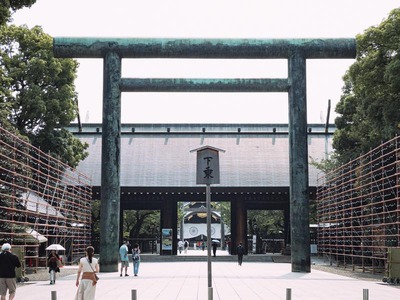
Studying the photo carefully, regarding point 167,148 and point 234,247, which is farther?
point 167,148

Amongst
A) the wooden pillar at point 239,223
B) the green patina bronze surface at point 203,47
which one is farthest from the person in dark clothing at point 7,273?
the wooden pillar at point 239,223

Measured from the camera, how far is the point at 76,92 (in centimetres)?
3750

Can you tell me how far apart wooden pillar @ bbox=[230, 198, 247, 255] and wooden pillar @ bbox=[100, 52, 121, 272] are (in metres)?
17.8

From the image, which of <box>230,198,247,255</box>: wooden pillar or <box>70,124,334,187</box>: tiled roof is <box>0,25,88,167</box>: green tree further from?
<box>230,198,247,255</box>: wooden pillar

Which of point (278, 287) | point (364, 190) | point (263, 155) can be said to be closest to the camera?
point (278, 287)

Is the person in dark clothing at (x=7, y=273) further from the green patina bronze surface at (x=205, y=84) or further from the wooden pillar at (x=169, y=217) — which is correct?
the wooden pillar at (x=169, y=217)

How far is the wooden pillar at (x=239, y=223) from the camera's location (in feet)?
144

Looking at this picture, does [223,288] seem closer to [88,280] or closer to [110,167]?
[88,280]

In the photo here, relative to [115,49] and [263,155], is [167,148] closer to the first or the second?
[263,155]

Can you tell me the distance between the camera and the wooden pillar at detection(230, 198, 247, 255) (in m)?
43.8

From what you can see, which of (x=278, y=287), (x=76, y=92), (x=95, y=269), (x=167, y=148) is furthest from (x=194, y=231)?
(x=95, y=269)

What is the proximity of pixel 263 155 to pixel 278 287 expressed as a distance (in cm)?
2927

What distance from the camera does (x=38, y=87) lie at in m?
35.1

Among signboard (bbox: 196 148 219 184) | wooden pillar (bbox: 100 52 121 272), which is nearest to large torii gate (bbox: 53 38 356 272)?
wooden pillar (bbox: 100 52 121 272)
